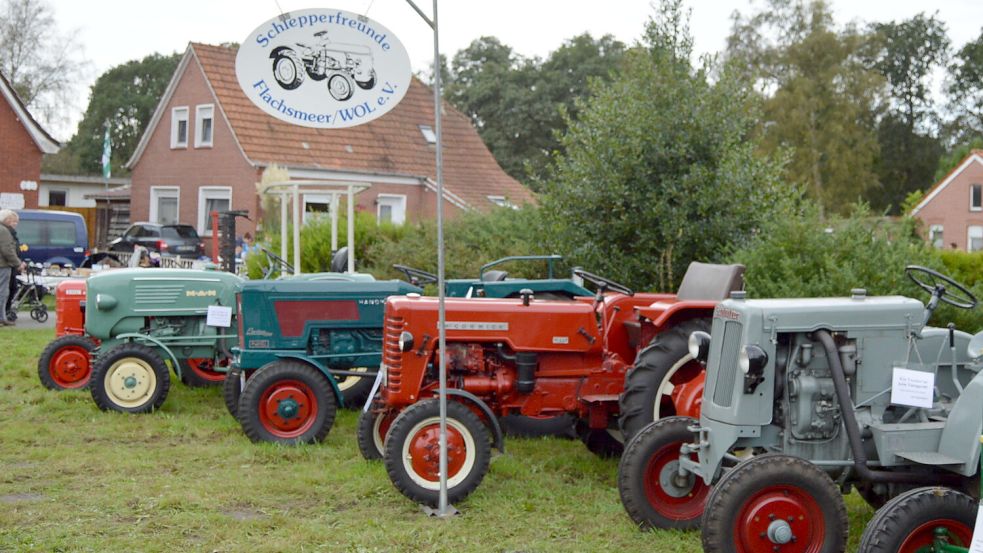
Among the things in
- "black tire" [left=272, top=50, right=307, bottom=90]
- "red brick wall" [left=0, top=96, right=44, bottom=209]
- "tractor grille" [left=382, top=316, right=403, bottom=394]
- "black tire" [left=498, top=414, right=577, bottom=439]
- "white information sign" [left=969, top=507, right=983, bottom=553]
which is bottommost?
"black tire" [left=498, top=414, right=577, bottom=439]

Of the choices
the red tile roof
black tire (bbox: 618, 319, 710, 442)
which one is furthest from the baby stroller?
black tire (bbox: 618, 319, 710, 442)

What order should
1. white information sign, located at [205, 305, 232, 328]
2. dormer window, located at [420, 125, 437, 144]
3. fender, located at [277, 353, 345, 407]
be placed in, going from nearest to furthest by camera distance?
1. fender, located at [277, 353, 345, 407]
2. white information sign, located at [205, 305, 232, 328]
3. dormer window, located at [420, 125, 437, 144]

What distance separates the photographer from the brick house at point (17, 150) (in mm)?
25203

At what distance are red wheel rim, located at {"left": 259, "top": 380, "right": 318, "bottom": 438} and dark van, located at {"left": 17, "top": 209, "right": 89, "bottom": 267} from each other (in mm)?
Answer: 14131

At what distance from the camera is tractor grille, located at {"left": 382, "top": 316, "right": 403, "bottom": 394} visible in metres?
6.06

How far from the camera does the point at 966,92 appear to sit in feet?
182

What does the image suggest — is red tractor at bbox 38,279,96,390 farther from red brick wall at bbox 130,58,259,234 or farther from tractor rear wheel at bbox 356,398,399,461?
red brick wall at bbox 130,58,259,234

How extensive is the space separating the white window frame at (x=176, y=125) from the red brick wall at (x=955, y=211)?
31772mm

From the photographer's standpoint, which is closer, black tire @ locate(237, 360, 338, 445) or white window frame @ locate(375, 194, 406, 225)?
black tire @ locate(237, 360, 338, 445)

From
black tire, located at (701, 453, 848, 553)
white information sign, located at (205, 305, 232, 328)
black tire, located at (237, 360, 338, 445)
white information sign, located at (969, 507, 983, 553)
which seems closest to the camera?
white information sign, located at (969, 507, 983, 553)

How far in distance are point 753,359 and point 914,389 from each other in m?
0.72

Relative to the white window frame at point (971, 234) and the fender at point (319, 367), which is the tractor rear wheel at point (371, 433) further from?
the white window frame at point (971, 234)

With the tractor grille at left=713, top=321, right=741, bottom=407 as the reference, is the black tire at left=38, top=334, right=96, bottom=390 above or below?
below

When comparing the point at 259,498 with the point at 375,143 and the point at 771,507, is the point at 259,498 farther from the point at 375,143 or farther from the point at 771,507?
the point at 375,143
